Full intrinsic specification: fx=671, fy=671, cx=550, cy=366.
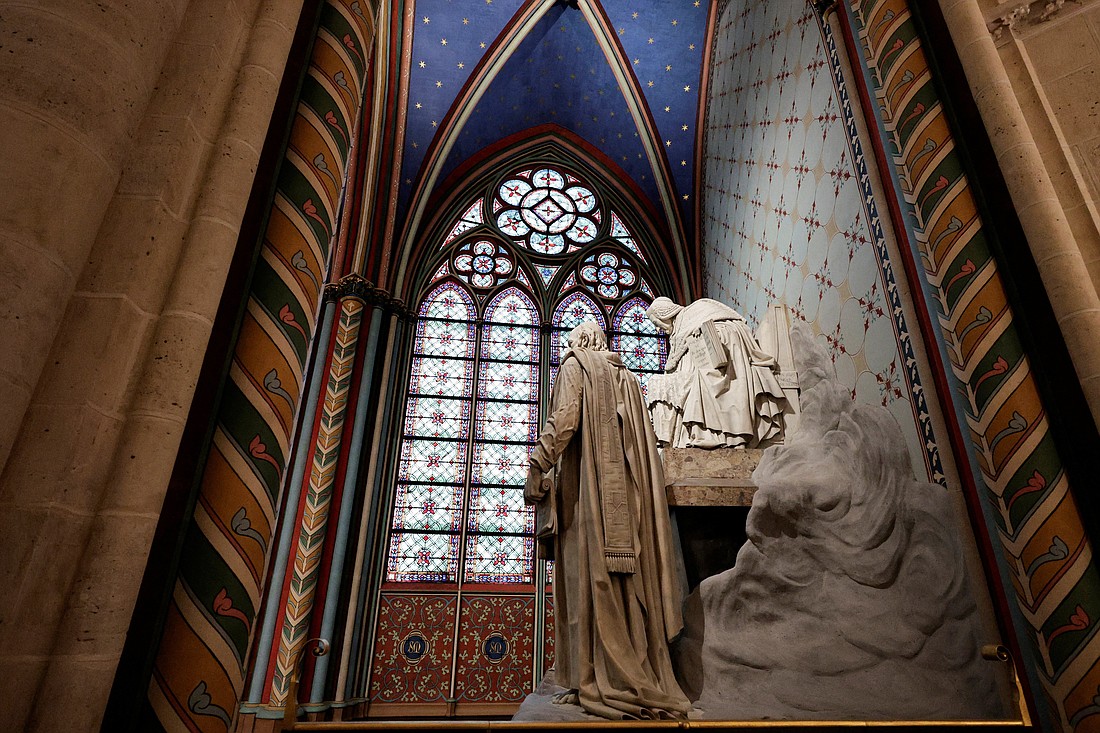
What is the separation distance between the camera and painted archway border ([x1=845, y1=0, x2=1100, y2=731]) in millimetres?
2488

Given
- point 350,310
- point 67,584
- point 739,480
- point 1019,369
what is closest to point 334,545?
point 350,310

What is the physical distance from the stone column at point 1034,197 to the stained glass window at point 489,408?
554cm

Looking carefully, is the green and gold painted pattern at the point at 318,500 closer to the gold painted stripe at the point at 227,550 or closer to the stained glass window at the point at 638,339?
the stained glass window at the point at 638,339

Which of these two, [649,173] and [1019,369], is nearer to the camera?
→ [1019,369]

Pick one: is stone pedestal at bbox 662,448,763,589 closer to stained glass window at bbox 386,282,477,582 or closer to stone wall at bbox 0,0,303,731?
stone wall at bbox 0,0,303,731

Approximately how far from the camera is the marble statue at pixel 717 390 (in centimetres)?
434

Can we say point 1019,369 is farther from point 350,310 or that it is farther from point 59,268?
point 350,310

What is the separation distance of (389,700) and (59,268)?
6.21 meters

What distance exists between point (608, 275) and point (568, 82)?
8.89ft

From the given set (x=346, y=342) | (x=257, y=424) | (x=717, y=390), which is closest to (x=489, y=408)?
(x=346, y=342)

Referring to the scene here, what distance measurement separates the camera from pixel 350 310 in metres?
7.91

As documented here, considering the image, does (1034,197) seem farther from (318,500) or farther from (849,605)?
(318,500)

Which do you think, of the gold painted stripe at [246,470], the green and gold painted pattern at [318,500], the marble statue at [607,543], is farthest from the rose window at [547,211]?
the gold painted stripe at [246,470]

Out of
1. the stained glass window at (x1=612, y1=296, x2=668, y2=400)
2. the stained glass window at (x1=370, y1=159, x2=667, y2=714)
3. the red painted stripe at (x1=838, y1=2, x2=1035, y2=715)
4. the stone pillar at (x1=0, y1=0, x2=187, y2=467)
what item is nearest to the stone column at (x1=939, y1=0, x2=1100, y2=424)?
the red painted stripe at (x1=838, y1=2, x2=1035, y2=715)
